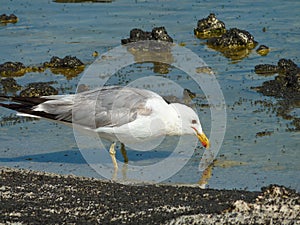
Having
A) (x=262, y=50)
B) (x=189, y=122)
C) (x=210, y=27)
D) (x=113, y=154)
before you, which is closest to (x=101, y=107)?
(x=113, y=154)

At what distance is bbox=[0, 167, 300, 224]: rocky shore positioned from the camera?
6.05 meters

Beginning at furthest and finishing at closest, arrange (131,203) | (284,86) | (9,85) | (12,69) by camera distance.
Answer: (12,69) → (9,85) → (284,86) → (131,203)

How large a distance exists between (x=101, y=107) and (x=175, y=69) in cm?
464

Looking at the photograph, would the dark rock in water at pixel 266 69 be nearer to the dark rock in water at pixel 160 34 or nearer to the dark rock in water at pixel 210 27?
the dark rock in water at pixel 160 34

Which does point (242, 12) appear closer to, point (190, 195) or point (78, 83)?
point (78, 83)

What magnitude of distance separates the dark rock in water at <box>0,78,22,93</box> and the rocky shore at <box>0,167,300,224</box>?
460 cm

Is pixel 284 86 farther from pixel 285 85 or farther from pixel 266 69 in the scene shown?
pixel 266 69

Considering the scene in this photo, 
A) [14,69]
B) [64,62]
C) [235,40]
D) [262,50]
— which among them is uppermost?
[235,40]

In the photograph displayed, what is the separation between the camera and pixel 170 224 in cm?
596

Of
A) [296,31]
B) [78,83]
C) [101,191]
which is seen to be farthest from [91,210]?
[296,31]

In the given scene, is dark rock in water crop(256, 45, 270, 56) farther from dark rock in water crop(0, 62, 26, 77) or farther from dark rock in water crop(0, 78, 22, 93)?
dark rock in water crop(0, 78, 22, 93)

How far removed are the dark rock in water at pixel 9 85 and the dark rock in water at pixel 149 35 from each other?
3.09 metres

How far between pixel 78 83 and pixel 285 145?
14.7 ft

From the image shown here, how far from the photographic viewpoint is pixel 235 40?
14945 mm
